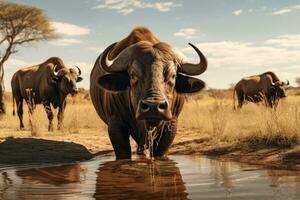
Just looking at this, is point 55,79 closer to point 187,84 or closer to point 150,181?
point 187,84

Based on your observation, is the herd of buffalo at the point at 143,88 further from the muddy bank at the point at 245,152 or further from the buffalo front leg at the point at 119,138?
the muddy bank at the point at 245,152

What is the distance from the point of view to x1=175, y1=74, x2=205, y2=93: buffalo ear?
5809 millimetres

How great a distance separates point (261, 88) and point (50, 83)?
34.1ft

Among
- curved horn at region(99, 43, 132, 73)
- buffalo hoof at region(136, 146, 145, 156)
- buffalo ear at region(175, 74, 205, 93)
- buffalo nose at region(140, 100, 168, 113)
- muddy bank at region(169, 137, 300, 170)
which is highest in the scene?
curved horn at region(99, 43, 132, 73)

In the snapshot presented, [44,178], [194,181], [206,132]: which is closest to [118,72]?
[44,178]

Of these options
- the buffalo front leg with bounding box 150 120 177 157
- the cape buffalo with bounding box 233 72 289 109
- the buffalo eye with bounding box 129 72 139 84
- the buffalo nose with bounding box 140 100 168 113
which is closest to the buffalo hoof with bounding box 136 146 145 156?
the buffalo front leg with bounding box 150 120 177 157

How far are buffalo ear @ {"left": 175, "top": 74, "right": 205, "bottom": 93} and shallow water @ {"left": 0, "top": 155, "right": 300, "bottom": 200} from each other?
935 mm

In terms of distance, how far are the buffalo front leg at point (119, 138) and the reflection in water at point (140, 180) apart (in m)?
0.26

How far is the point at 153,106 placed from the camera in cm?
450

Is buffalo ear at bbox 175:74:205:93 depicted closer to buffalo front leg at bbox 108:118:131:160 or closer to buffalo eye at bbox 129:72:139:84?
buffalo eye at bbox 129:72:139:84

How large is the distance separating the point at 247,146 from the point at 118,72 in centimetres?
258

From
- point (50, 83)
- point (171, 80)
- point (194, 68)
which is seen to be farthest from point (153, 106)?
point (50, 83)

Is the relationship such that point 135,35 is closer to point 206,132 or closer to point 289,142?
point 289,142

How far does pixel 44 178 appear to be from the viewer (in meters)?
4.73
